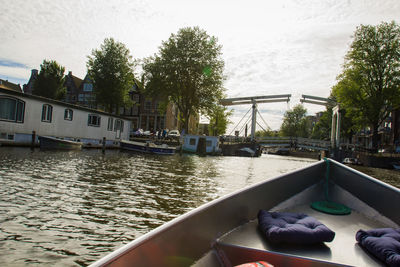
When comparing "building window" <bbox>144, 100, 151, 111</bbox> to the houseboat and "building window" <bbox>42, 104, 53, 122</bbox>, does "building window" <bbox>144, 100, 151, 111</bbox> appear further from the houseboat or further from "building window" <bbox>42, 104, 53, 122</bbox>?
"building window" <bbox>42, 104, 53, 122</bbox>

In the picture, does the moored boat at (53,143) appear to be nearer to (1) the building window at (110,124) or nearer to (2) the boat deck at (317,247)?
(1) the building window at (110,124)

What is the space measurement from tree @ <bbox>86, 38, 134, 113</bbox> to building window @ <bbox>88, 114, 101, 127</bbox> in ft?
31.5

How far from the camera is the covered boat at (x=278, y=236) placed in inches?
69.0

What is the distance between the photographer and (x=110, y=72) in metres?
33.8

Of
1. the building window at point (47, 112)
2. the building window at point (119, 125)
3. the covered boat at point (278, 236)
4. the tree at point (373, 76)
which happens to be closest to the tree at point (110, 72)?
the building window at point (119, 125)

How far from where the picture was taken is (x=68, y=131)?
22.2 m

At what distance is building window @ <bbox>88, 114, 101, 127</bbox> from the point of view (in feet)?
80.2

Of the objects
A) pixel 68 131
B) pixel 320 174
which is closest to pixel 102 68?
pixel 68 131

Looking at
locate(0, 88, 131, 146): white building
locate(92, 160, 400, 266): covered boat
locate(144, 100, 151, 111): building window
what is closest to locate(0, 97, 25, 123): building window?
locate(0, 88, 131, 146): white building

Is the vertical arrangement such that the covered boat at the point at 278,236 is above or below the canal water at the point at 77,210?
above

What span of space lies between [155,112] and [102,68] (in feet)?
40.2

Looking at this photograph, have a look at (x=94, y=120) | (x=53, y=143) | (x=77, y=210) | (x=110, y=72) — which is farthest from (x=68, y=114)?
(x=77, y=210)

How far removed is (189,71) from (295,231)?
31360mm

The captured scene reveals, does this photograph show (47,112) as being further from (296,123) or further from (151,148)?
(296,123)
